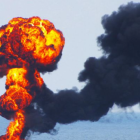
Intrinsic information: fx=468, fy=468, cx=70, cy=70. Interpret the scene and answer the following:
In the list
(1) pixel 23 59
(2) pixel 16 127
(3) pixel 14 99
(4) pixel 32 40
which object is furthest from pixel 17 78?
(2) pixel 16 127

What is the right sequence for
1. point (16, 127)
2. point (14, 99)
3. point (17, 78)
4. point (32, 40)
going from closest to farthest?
point (14, 99)
point (32, 40)
point (17, 78)
point (16, 127)

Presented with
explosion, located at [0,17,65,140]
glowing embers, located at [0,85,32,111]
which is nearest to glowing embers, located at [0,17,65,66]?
explosion, located at [0,17,65,140]

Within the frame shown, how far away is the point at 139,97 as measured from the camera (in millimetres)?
56688

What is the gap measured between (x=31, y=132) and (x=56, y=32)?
1272 centimetres

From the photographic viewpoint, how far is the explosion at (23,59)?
5384 cm

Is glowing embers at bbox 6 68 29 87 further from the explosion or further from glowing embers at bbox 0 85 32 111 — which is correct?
glowing embers at bbox 0 85 32 111

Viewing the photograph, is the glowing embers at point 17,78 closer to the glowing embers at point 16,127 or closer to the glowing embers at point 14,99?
the glowing embers at point 14,99

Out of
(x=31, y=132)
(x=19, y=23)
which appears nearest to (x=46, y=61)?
(x=19, y=23)

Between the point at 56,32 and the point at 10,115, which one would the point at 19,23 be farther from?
the point at 10,115

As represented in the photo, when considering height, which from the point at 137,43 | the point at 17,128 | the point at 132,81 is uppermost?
the point at 137,43

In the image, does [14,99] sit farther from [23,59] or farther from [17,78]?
[23,59]

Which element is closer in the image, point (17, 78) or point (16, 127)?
point (17, 78)

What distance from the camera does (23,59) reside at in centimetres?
5491

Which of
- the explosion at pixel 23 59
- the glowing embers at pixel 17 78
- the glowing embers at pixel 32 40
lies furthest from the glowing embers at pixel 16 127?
the glowing embers at pixel 32 40
